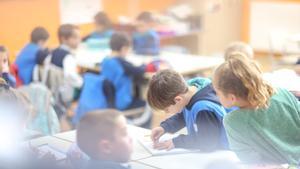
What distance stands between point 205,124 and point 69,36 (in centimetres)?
224

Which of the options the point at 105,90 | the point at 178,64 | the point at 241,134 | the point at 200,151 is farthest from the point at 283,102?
the point at 178,64

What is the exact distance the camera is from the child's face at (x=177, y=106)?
2.02 meters

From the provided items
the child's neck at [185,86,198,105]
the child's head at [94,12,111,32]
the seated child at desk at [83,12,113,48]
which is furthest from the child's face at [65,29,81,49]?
the child's neck at [185,86,198,105]

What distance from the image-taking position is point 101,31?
5035 millimetres

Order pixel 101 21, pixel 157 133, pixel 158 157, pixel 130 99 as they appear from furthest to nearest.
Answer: pixel 101 21 → pixel 130 99 → pixel 157 133 → pixel 158 157

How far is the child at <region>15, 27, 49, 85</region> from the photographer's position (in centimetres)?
378

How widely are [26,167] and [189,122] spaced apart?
0.80 metres

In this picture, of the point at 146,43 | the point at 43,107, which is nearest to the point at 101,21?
the point at 146,43

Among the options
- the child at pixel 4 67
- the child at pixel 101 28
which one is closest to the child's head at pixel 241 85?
the child at pixel 4 67

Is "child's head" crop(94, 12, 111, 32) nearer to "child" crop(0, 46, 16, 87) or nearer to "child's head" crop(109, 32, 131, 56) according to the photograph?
"child's head" crop(109, 32, 131, 56)

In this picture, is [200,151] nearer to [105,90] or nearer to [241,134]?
[241,134]

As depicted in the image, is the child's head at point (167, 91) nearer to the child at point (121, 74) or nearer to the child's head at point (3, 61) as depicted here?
the child's head at point (3, 61)

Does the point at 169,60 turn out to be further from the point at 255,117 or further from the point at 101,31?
the point at 255,117

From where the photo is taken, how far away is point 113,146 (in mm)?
1405
